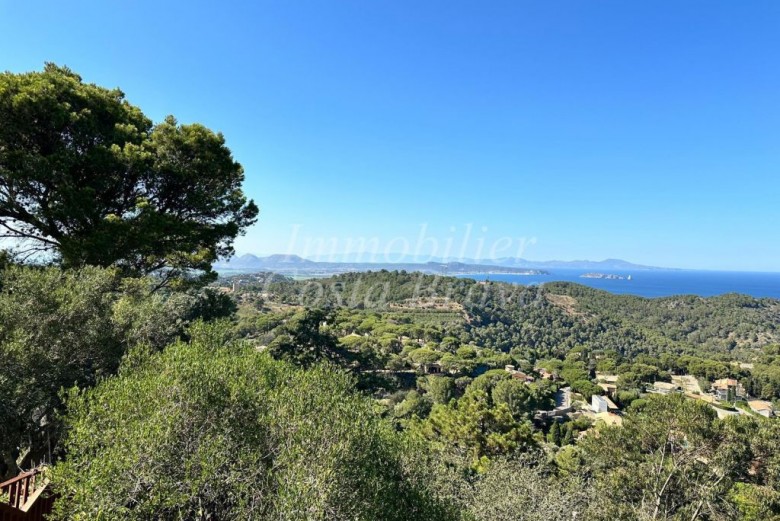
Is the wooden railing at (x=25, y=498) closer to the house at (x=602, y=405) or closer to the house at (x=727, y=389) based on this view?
the house at (x=602, y=405)

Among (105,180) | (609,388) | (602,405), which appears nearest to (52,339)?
(105,180)

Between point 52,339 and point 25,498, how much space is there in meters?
2.05

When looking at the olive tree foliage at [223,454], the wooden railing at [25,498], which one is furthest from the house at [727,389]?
the wooden railing at [25,498]

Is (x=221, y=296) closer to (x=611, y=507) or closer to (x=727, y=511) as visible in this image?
(x=611, y=507)

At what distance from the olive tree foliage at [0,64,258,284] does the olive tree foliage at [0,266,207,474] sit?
1.87 metres

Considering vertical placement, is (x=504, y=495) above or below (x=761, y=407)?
above

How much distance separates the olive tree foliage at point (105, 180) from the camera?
319 inches

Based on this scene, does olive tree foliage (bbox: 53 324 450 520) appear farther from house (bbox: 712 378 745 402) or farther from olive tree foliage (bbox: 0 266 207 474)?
house (bbox: 712 378 745 402)

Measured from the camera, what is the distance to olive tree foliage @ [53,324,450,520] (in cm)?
328

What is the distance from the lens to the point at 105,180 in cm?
900

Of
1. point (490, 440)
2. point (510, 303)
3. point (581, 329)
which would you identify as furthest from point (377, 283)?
point (490, 440)

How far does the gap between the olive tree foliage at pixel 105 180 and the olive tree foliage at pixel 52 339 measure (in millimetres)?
1873

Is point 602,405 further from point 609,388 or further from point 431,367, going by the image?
point 431,367

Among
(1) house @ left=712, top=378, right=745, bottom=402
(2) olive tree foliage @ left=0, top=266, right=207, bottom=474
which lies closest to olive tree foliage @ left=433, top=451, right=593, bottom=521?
(2) olive tree foliage @ left=0, top=266, right=207, bottom=474
